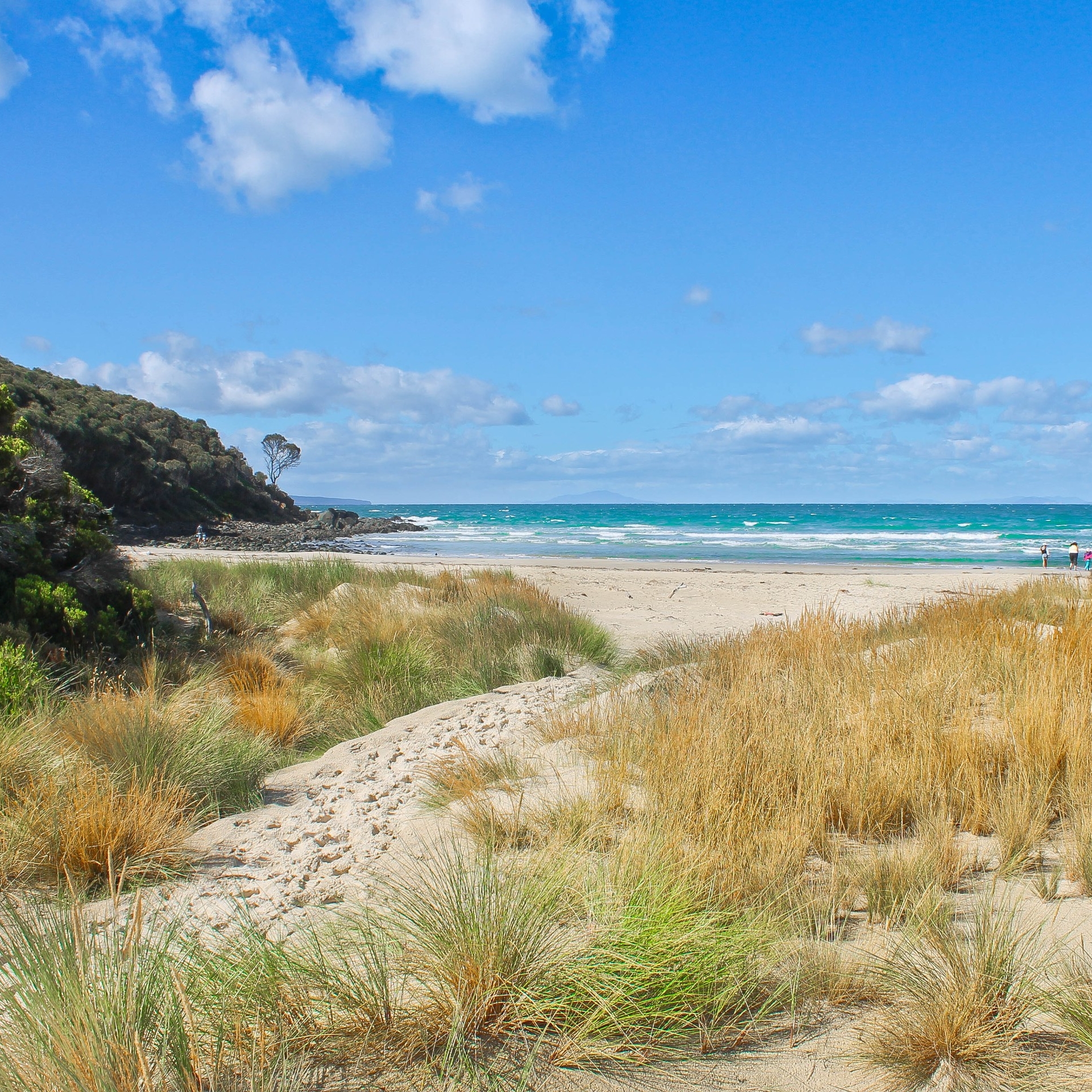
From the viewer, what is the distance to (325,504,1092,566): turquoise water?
34188 millimetres

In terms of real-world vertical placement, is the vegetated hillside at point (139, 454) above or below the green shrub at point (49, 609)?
above

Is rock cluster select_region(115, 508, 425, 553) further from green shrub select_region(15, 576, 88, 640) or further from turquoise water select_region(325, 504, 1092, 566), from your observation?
green shrub select_region(15, 576, 88, 640)

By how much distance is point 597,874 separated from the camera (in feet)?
9.77

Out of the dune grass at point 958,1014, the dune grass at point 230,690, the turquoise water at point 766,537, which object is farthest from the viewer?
the turquoise water at point 766,537

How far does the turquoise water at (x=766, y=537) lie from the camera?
34188 millimetres

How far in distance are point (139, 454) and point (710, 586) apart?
99.4ft

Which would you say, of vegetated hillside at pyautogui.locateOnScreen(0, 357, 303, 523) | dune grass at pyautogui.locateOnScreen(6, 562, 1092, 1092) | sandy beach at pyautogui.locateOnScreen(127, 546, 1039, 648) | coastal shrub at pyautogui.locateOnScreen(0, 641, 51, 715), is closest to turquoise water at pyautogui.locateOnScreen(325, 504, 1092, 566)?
sandy beach at pyautogui.locateOnScreen(127, 546, 1039, 648)

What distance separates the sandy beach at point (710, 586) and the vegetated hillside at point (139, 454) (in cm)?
749

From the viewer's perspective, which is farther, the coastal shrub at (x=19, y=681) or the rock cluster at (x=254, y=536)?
the rock cluster at (x=254, y=536)

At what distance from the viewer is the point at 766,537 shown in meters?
50.4

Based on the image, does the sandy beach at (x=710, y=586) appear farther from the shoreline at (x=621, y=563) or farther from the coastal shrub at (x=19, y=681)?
the coastal shrub at (x=19, y=681)

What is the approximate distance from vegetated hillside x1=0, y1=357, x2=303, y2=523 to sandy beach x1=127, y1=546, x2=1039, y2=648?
7.49 m

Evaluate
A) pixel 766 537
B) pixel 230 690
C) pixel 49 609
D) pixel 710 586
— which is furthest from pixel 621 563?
pixel 766 537

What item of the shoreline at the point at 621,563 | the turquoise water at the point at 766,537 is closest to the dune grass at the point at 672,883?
the shoreline at the point at 621,563
